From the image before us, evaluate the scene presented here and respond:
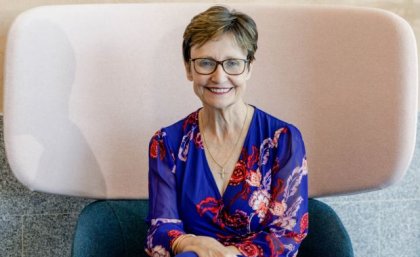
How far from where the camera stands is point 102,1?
6.06ft

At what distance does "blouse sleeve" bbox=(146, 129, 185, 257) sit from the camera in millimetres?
1402

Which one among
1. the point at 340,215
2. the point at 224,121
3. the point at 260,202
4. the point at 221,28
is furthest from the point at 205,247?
the point at 340,215

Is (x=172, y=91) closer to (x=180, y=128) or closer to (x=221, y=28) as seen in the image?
(x=180, y=128)

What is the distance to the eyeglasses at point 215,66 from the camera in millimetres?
1357

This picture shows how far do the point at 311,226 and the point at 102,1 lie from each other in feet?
2.79

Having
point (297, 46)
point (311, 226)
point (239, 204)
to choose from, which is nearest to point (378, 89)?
point (297, 46)

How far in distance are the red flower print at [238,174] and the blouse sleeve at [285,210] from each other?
47 millimetres

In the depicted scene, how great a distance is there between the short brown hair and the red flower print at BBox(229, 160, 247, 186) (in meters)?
0.24

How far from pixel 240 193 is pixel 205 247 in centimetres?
15

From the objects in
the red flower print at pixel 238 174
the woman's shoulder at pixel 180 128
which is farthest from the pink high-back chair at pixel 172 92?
the red flower print at pixel 238 174

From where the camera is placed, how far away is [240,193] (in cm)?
142

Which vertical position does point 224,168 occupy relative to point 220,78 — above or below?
below

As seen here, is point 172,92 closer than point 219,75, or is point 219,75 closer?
point 219,75

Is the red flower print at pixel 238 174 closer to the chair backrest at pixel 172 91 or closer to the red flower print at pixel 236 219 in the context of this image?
the red flower print at pixel 236 219
